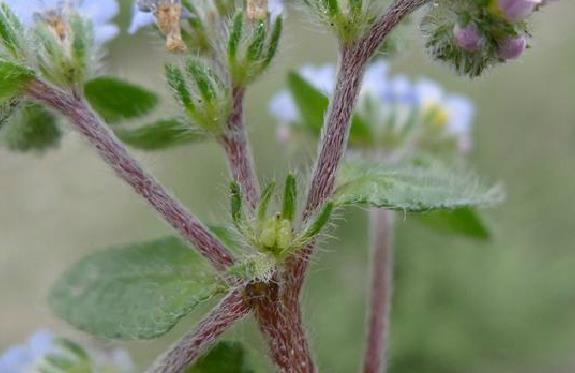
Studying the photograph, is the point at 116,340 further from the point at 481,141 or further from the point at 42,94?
the point at 481,141

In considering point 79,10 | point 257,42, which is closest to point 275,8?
point 257,42

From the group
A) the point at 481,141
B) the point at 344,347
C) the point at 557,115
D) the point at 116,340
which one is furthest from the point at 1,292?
the point at 116,340

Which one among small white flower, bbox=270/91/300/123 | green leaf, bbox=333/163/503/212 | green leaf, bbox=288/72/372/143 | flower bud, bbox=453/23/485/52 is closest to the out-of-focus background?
small white flower, bbox=270/91/300/123

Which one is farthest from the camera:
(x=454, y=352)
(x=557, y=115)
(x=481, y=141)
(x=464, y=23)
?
(x=557, y=115)

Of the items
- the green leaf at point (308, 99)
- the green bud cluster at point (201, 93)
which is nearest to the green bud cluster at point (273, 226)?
the green bud cluster at point (201, 93)

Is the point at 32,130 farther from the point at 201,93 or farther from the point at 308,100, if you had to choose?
the point at 308,100
